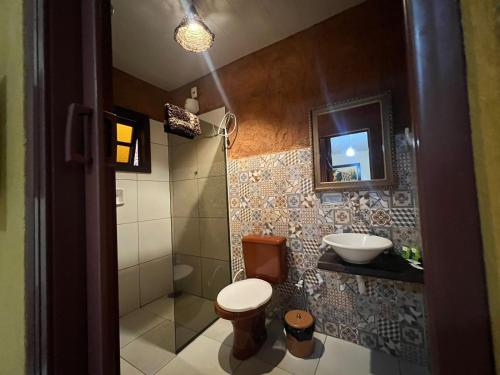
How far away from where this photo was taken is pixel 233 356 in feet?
4.61

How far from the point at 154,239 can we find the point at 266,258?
136 centimetres

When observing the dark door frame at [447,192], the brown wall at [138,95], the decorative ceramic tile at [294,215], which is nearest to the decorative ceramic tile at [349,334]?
the decorative ceramic tile at [294,215]

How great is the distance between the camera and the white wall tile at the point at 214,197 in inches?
81.4

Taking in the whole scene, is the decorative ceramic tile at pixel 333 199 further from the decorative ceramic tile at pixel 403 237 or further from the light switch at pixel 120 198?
the light switch at pixel 120 198

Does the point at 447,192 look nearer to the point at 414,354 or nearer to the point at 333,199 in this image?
the point at 333,199

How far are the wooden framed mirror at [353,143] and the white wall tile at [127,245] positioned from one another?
6.12 ft

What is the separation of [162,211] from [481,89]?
2531 millimetres

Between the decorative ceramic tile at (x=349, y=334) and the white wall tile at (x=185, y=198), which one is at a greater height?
the white wall tile at (x=185, y=198)

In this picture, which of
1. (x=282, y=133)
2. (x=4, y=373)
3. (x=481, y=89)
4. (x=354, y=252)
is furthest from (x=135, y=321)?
(x=481, y=89)

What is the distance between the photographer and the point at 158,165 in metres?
2.33

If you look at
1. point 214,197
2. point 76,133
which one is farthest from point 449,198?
point 214,197

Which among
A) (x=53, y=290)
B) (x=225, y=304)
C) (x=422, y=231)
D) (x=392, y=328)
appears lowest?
(x=392, y=328)

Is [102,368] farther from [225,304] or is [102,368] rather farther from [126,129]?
[126,129]

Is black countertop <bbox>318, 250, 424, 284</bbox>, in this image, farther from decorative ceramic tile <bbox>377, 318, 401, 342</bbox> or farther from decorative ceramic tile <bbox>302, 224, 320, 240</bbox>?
decorative ceramic tile <bbox>377, 318, 401, 342</bbox>
